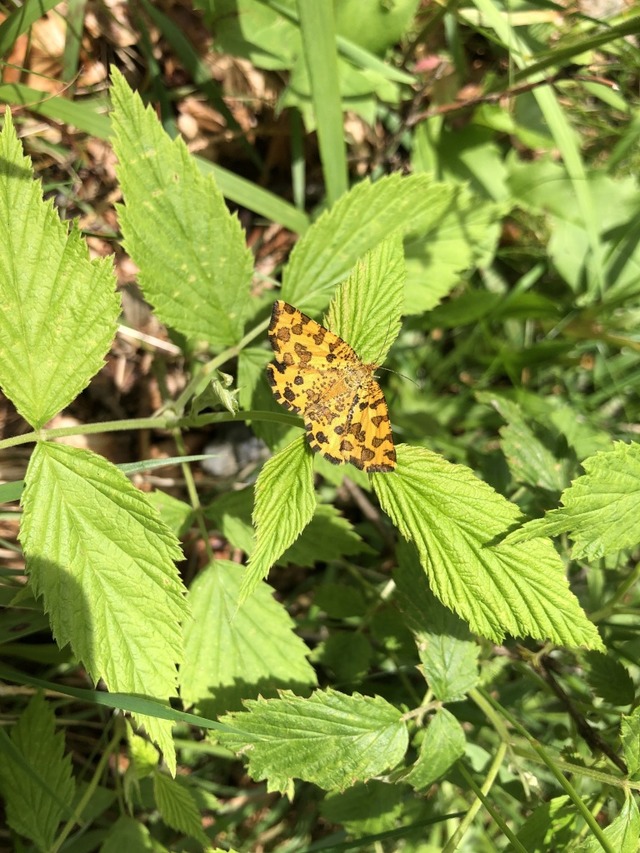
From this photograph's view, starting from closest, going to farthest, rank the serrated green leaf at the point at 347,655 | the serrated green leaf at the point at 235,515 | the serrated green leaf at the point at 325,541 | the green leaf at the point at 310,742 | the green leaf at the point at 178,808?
the green leaf at the point at 310,742 → the green leaf at the point at 178,808 → the serrated green leaf at the point at 235,515 → the serrated green leaf at the point at 325,541 → the serrated green leaf at the point at 347,655

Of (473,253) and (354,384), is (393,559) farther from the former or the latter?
(354,384)

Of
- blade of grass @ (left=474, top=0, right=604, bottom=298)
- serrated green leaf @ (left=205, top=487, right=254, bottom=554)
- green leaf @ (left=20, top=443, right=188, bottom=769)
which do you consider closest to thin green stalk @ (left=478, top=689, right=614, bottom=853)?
serrated green leaf @ (left=205, top=487, right=254, bottom=554)

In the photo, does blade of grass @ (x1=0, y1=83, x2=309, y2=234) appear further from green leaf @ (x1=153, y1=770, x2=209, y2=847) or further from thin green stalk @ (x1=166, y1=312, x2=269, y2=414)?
green leaf @ (x1=153, y1=770, x2=209, y2=847)

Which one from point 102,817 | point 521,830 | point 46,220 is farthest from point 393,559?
point 46,220

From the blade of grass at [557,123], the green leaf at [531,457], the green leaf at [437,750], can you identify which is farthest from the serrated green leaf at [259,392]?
the blade of grass at [557,123]

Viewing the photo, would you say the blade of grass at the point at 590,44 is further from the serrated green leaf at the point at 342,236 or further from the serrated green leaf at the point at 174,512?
the serrated green leaf at the point at 174,512

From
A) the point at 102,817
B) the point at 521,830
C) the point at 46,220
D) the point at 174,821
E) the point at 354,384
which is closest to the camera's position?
the point at 354,384

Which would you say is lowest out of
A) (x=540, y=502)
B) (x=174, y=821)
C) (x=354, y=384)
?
(x=174, y=821)
